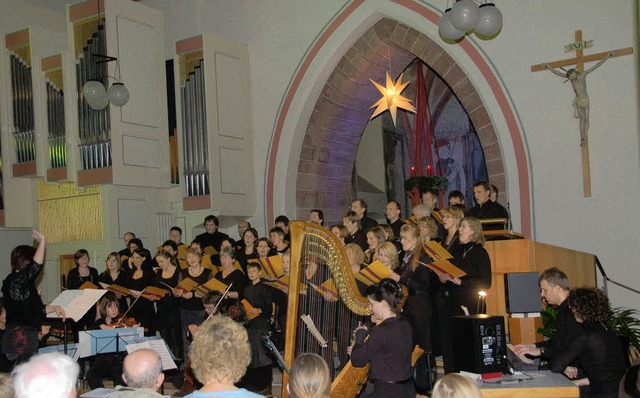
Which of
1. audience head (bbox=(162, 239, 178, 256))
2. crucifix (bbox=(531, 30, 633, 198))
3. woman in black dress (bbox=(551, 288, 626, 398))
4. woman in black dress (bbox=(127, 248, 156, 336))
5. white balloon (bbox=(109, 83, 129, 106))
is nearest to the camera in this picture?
woman in black dress (bbox=(551, 288, 626, 398))

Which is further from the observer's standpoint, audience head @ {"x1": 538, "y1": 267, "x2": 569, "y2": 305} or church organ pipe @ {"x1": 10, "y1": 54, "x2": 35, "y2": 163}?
church organ pipe @ {"x1": 10, "y1": 54, "x2": 35, "y2": 163}

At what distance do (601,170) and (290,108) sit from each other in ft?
14.6

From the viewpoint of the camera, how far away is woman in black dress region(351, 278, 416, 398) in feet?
15.7

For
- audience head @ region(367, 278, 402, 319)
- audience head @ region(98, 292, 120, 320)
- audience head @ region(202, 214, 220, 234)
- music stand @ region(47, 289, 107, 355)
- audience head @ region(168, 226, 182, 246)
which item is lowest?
audience head @ region(98, 292, 120, 320)

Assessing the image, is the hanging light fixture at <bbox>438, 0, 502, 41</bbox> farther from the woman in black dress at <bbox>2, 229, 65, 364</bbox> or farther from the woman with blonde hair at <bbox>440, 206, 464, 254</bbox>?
the woman in black dress at <bbox>2, 229, 65, 364</bbox>

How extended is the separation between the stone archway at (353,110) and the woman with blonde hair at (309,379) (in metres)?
7.04

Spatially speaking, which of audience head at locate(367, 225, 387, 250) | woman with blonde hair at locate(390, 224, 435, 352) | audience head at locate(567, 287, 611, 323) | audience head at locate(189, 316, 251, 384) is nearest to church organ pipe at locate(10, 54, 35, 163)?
audience head at locate(367, 225, 387, 250)

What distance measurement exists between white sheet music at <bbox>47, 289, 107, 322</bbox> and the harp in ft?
5.91

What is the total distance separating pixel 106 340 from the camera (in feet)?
22.4

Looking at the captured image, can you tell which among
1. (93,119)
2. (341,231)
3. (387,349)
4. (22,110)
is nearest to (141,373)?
(387,349)

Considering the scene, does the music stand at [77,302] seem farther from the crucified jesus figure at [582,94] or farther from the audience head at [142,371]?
Result: the crucified jesus figure at [582,94]

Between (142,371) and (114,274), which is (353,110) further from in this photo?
(142,371)

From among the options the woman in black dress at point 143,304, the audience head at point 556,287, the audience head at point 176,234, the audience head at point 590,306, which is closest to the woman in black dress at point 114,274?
the woman in black dress at point 143,304

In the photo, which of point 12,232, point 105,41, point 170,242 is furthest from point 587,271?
point 12,232
